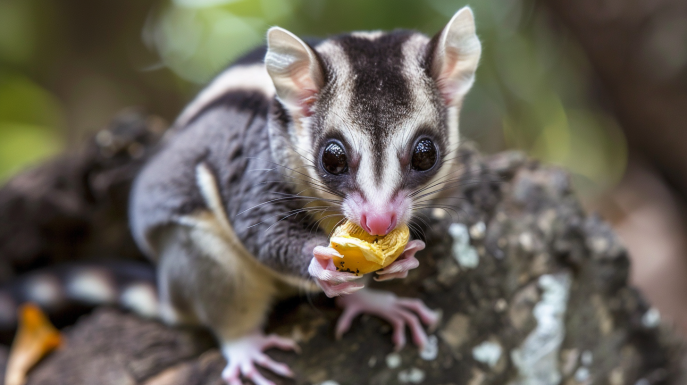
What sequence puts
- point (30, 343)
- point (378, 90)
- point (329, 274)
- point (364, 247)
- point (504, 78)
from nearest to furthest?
point (364, 247) < point (329, 274) < point (378, 90) < point (30, 343) < point (504, 78)

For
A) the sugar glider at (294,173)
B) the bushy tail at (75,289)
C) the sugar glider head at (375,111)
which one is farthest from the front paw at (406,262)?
the bushy tail at (75,289)

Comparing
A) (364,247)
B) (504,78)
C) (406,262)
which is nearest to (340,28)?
(504,78)

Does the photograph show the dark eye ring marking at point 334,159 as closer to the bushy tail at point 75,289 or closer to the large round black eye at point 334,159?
the large round black eye at point 334,159

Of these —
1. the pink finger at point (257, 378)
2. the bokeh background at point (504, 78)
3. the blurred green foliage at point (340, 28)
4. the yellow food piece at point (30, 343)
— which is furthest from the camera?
the blurred green foliage at point (340, 28)

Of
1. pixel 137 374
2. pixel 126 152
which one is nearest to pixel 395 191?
pixel 137 374

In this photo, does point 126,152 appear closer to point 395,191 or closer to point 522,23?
point 395,191

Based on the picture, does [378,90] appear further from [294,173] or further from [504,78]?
[504,78]
